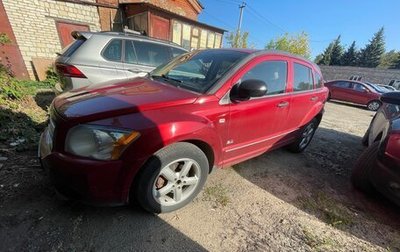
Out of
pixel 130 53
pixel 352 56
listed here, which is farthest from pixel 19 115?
pixel 352 56

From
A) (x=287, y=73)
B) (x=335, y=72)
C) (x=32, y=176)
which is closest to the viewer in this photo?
(x=32, y=176)

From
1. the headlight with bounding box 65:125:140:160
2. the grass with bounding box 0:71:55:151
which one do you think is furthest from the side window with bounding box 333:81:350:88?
the headlight with bounding box 65:125:140:160

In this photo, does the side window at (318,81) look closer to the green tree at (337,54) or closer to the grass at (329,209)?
the grass at (329,209)

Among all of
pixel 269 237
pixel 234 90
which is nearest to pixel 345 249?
pixel 269 237

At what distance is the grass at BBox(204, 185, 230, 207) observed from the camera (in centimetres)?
258

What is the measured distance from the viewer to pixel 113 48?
4.47 m

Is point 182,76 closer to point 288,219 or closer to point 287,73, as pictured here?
point 287,73

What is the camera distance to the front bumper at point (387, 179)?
91.7 inches

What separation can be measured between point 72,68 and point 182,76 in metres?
2.46

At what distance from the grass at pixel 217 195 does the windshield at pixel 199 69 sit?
1.26m

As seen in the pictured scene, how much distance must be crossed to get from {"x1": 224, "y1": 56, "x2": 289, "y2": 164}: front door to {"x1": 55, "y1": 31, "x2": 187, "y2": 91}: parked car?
2.70 m

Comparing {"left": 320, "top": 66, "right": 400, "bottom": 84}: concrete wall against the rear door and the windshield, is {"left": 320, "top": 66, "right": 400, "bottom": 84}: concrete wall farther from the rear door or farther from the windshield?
the windshield

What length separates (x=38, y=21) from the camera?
839 centimetres

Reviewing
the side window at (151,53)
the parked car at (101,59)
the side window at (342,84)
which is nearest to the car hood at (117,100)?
the parked car at (101,59)
